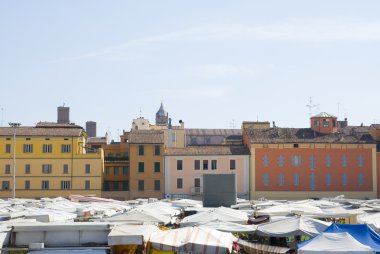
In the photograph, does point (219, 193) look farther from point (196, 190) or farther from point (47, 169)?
point (47, 169)

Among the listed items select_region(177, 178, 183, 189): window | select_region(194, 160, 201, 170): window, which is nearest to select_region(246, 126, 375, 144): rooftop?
select_region(194, 160, 201, 170): window

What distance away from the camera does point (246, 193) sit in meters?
74.8

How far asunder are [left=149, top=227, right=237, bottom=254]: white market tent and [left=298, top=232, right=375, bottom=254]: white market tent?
1886mm

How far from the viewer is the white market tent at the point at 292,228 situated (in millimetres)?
22156

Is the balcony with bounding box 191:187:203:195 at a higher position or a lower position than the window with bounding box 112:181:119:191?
lower

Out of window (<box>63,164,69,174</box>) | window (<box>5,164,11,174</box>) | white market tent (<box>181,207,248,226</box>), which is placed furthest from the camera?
window (<box>63,164,69,174</box>)

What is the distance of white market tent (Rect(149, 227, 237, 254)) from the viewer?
17891mm

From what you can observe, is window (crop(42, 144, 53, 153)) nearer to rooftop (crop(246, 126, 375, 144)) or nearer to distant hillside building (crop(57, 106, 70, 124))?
rooftop (crop(246, 126, 375, 144))

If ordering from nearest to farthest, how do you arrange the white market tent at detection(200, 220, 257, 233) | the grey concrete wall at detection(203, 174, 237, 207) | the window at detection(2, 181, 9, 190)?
1. the white market tent at detection(200, 220, 257, 233)
2. the grey concrete wall at detection(203, 174, 237, 207)
3. the window at detection(2, 181, 9, 190)

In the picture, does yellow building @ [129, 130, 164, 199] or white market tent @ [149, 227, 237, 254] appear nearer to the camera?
white market tent @ [149, 227, 237, 254]

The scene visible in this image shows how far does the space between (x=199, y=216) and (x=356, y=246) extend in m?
9.92

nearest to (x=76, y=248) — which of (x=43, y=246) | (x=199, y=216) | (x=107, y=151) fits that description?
(x=43, y=246)

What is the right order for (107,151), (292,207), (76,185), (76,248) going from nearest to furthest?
(76,248)
(292,207)
(76,185)
(107,151)

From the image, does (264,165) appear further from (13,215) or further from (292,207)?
(13,215)
